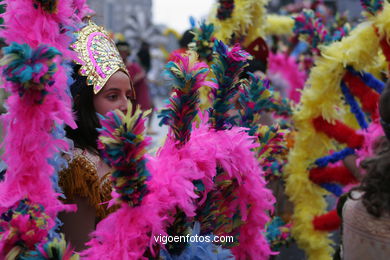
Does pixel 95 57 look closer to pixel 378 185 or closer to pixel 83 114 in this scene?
pixel 83 114

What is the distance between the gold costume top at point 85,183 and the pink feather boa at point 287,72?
5414 millimetres

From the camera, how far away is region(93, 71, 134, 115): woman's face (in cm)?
188

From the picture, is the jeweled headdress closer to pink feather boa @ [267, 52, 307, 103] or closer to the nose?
the nose

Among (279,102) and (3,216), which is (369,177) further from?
(279,102)

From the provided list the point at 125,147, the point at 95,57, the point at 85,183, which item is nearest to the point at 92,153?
the point at 85,183

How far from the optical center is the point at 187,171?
1609mm

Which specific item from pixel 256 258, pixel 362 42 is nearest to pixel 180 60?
pixel 256 258

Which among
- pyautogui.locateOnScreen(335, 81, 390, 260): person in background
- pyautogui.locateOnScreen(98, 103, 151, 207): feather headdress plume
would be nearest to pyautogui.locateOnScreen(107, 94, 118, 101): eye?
pyautogui.locateOnScreen(98, 103, 151, 207): feather headdress plume

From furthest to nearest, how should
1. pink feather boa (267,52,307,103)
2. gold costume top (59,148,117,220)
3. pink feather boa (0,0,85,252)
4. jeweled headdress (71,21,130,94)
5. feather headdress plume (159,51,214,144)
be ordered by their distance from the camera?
pink feather boa (267,52,307,103), jeweled headdress (71,21,130,94), gold costume top (59,148,117,220), feather headdress plume (159,51,214,144), pink feather boa (0,0,85,252)

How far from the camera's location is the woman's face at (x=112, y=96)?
6.17 ft

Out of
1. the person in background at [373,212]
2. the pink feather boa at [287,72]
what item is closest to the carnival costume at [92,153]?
the person in background at [373,212]

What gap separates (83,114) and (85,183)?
307 mm

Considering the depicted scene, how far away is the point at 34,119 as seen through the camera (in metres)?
1.42

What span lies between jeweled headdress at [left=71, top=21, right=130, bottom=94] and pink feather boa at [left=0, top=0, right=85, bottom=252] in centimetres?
31
